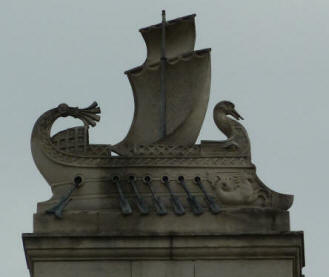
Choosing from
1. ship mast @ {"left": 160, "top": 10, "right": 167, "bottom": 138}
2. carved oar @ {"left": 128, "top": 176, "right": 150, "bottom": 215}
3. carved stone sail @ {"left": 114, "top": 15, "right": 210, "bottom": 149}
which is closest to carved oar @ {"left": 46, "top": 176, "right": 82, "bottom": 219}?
carved oar @ {"left": 128, "top": 176, "right": 150, "bottom": 215}

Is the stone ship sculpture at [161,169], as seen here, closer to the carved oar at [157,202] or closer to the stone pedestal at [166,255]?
the carved oar at [157,202]

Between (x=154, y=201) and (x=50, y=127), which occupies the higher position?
(x=50, y=127)

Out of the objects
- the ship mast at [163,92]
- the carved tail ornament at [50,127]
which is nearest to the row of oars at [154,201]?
the carved tail ornament at [50,127]

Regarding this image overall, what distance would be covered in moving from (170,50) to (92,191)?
3.53 m

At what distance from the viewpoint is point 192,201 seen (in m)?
35.7

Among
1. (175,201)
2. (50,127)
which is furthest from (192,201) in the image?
(50,127)

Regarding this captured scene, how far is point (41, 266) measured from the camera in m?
34.9

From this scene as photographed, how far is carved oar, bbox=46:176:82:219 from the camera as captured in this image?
3528 cm

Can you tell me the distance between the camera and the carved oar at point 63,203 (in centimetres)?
3528

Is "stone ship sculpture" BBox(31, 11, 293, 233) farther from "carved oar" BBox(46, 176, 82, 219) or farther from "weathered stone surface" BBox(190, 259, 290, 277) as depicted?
"weathered stone surface" BBox(190, 259, 290, 277)

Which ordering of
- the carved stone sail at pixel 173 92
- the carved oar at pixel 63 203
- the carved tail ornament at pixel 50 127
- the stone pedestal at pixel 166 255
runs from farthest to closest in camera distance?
the carved stone sail at pixel 173 92, the carved tail ornament at pixel 50 127, the carved oar at pixel 63 203, the stone pedestal at pixel 166 255

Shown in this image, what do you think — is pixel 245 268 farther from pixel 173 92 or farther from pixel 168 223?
pixel 173 92

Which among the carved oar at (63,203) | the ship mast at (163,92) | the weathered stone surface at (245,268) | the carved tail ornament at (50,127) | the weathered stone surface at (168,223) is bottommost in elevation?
the weathered stone surface at (245,268)

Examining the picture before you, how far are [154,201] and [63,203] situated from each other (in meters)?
1.62
